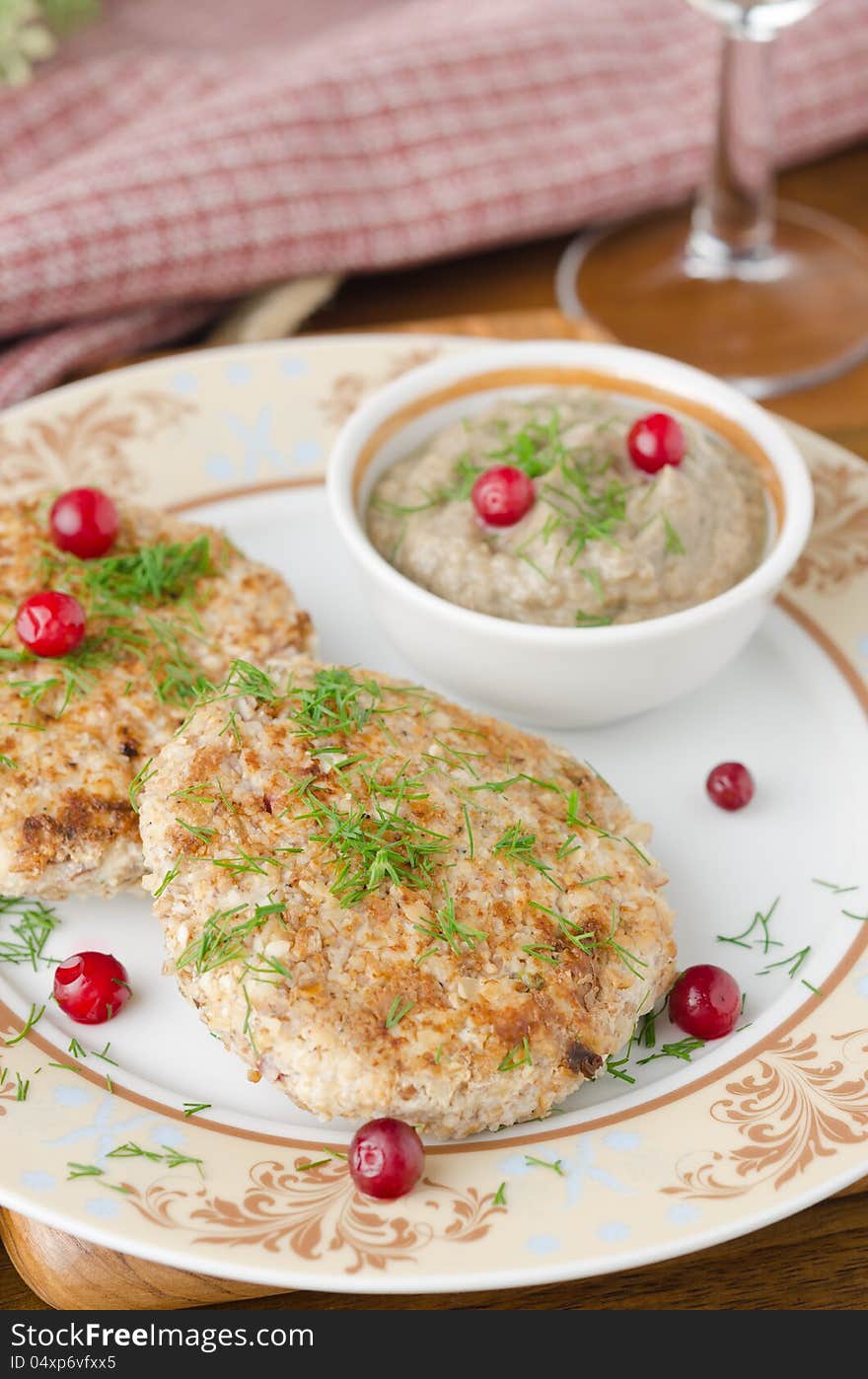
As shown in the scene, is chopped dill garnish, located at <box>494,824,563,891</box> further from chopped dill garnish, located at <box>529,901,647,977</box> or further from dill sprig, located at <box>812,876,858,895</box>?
dill sprig, located at <box>812,876,858,895</box>

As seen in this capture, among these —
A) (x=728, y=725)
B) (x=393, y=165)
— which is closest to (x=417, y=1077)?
(x=728, y=725)

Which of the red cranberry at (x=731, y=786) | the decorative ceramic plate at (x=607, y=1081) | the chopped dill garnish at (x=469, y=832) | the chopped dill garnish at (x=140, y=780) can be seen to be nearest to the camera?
the decorative ceramic plate at (x=607, y=1081)

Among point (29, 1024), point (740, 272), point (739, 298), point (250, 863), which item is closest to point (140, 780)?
point (250, 863)

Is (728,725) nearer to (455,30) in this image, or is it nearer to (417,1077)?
(417,1077)

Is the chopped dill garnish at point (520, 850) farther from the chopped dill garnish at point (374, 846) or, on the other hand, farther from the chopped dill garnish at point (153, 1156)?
the chopped dill garnish at point (153, 1156)

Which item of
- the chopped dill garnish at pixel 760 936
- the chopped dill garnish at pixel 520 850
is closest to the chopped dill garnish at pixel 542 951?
the chopped dill garnish at pixel 520 850

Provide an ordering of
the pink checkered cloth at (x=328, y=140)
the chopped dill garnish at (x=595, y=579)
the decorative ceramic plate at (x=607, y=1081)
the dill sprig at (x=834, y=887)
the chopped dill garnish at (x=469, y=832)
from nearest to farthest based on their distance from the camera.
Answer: the decorative ceramic plate at (x=607, y=1081)
the chopped dill garnish at (x=469, y=832)
the dill sprig at (x=834, y=887)
the chopped dill garnish at (x=595, y=579)
the pink checkered cloth at (x=328, y=140)

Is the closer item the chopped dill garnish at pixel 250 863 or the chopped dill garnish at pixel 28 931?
the chopped dill garnish at pixel 250 863
